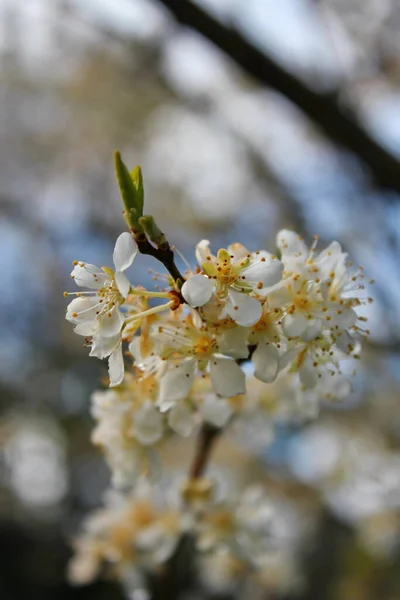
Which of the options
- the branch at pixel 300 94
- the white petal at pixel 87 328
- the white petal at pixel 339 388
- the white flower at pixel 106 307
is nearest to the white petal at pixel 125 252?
the white flower at pixel 106 307

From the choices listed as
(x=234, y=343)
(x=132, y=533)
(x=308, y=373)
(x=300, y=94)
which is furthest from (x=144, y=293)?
(x=300, y=94)

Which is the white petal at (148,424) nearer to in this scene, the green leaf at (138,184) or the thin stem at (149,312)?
the thin stem at (149,312)

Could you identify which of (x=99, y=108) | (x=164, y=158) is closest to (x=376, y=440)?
(x=164, y=158)

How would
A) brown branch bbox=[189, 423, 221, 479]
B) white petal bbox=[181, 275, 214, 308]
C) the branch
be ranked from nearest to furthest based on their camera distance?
1. white petal bbox=[181, 275, 214, 308]
2. brown branch bbox=[189, 423, 221, 479]
3. the branch

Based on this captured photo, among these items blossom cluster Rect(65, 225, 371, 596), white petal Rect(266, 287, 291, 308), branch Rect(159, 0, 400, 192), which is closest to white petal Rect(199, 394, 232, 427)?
blossom cluster Rect(65, 225, 371, 596)

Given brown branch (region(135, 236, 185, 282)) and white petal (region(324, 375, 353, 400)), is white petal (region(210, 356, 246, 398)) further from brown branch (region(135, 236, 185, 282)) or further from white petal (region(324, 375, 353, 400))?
white petal (region(324, 375, 353, 400))

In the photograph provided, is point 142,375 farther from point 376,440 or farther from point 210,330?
point 376,440
